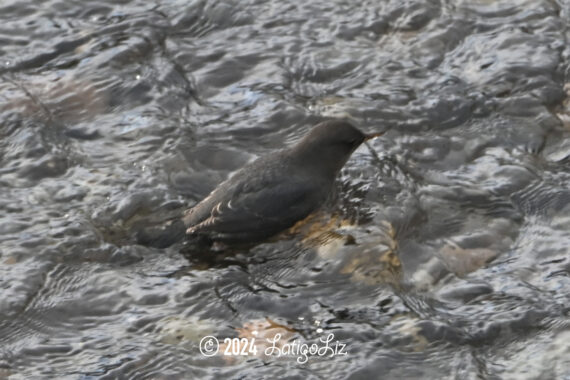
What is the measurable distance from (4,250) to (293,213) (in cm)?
165

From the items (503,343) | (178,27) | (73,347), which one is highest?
(178,27)

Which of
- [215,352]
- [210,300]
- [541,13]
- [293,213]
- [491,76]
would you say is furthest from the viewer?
[541,13]

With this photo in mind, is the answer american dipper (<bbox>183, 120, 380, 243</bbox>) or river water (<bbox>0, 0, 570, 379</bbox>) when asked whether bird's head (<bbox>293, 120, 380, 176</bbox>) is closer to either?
american dipper (<bbox>183, 120, 380, 243</bbox>)

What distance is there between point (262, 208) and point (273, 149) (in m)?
0.82

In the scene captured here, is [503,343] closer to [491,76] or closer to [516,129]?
[516,129]

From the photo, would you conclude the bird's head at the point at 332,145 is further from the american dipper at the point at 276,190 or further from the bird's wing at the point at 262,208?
the bird's wing at the point at 262,208

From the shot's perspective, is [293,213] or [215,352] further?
[293,213]

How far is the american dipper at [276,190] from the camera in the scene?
6.26 m

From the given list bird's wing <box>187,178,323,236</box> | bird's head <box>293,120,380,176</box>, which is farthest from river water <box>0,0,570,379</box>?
bird's head <box>293,120,380,176</box>

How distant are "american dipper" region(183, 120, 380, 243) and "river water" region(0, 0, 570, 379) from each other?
0.43 ft

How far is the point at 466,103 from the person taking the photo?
7.35 metres

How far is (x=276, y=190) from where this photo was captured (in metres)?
6.42

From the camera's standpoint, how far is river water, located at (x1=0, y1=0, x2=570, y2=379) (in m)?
5.40

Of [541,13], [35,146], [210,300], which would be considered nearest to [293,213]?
[210,300]
